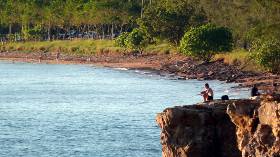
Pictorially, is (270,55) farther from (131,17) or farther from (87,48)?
(131,17)

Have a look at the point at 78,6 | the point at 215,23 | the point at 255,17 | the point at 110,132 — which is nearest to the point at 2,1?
the point at 78,6

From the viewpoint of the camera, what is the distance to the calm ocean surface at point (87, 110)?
48719 mm

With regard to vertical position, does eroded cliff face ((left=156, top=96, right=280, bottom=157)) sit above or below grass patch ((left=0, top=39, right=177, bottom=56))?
above

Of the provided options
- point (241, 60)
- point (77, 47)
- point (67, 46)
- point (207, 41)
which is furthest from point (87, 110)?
point (67, 46)

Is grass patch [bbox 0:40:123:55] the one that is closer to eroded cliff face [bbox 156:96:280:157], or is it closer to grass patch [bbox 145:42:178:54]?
grass patch [bbox 145:42:178:54]

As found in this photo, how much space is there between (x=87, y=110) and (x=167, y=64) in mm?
46377

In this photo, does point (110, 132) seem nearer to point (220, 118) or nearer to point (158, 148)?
point (158, 148)

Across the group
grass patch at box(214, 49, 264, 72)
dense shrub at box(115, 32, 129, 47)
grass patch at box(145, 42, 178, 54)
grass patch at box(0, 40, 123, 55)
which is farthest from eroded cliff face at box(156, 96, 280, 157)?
grass patch at box(0, 40, 123, 55)

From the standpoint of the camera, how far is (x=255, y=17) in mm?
105438

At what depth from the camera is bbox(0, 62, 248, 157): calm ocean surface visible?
160 ft

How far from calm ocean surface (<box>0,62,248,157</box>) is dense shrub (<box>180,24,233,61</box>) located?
23.2 ft

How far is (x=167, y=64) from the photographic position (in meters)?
116

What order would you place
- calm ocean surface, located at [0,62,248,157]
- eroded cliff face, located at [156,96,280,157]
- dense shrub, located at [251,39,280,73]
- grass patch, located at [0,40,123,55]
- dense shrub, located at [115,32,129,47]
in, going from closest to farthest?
1. eroded cliff face, located at [156,96,280,157]
2. calm ocean surface, located at [0,62,248,157]
3. dense shrub, located at [251,39,280,73]
4. dense shrub, located at [115,32,129,47]
5. grass patch, located at [0,40,123,55]

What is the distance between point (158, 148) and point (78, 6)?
128836 millimetres
